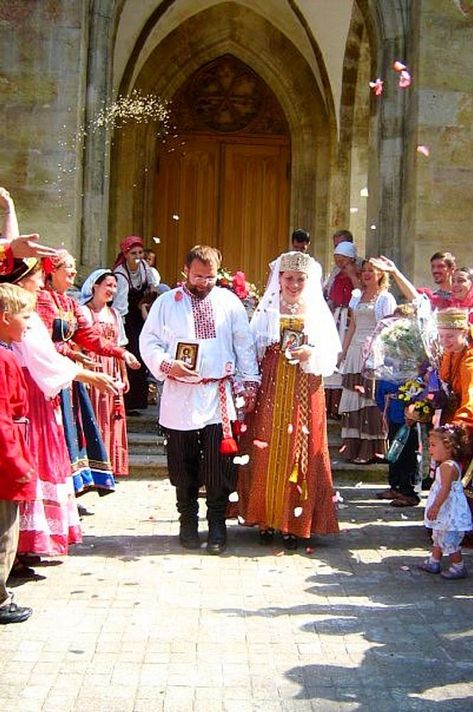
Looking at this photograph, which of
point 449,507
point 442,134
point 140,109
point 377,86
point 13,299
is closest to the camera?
point 13,299

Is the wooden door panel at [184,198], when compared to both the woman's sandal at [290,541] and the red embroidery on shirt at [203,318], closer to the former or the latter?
the red embroidery on shirt at [203,318]

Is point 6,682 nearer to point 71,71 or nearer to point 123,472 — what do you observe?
point 123,472

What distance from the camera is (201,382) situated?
18.1 ft

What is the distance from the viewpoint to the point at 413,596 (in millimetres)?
4723

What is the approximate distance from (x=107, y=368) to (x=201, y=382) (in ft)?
5.73

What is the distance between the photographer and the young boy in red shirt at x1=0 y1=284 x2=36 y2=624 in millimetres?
3963

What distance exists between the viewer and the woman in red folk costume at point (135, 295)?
899cm

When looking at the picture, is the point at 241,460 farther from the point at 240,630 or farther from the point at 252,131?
the point at 252,131

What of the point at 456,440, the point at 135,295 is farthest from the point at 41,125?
the point at 456,440

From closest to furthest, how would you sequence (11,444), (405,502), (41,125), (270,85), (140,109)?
(11,444) → (405,502) → (41,125) → (140,109) → (270,85)

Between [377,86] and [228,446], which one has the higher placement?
[377,86]

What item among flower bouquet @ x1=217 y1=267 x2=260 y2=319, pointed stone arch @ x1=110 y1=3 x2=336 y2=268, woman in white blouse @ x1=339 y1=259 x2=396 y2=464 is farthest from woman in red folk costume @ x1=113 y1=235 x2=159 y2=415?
pointed stone arch @ x1=110 y1=3 x2=336 y2=268

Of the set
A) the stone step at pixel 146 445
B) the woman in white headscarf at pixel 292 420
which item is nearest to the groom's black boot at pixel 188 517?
the woman in white headscarf at pixel 292 420

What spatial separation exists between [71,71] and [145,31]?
4579 mm
